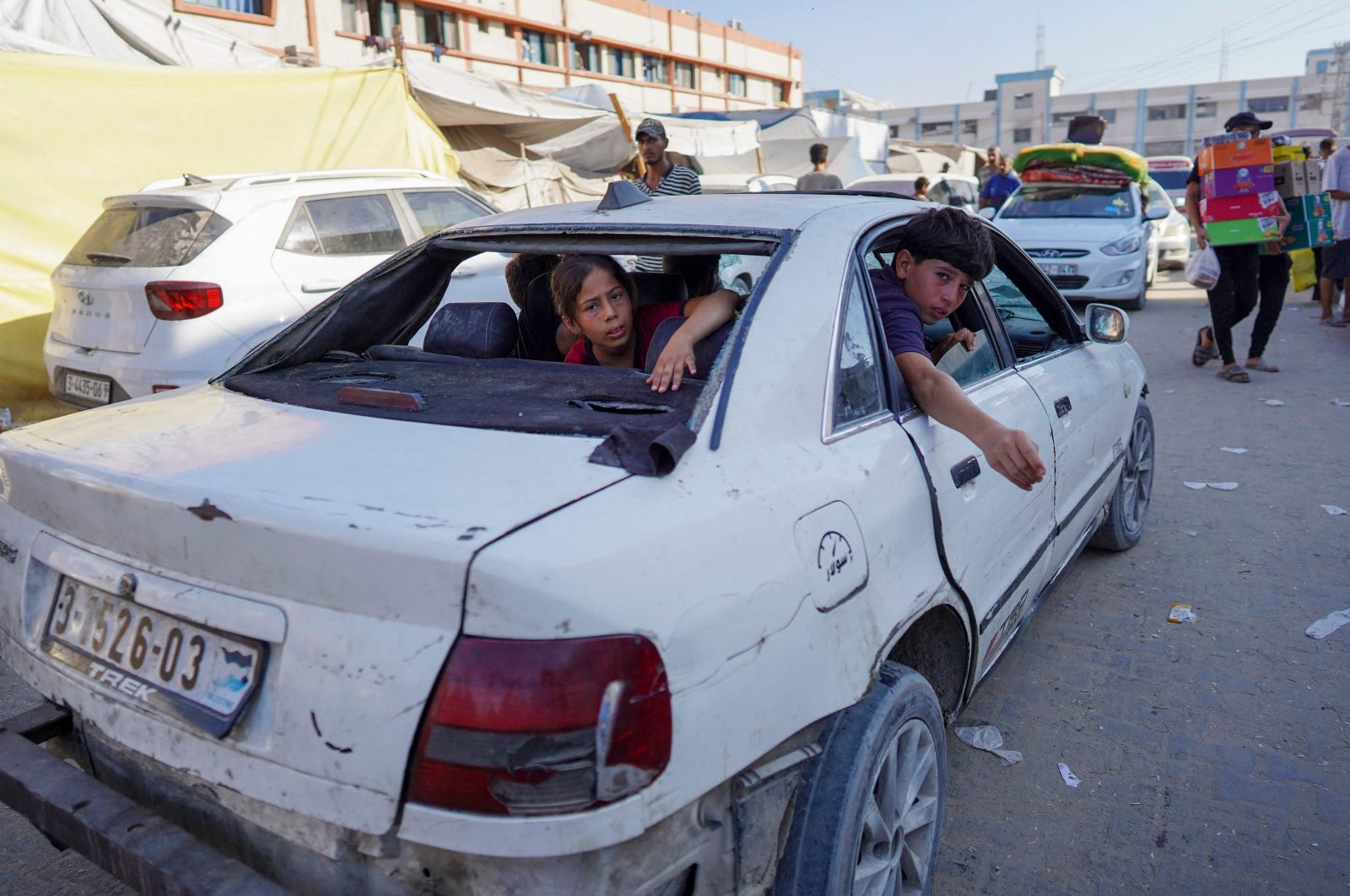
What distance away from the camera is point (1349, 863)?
2463 millimetres

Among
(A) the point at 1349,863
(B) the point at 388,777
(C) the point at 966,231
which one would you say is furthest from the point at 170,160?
(A) the point at 1349,863

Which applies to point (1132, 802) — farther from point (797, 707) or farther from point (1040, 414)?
point (797, 707)

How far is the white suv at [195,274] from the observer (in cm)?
574

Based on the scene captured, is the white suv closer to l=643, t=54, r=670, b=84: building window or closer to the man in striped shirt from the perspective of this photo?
the man in striped shirt

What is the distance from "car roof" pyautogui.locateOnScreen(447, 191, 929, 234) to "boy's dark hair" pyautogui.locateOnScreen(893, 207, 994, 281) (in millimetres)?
66

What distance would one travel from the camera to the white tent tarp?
8.55 metres

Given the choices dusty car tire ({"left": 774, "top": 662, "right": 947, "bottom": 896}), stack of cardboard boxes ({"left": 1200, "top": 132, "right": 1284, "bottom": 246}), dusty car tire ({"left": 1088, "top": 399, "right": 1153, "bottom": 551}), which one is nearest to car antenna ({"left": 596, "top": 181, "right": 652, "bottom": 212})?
dusty car tire ({"left": 774, "top": 662, "right": 947, "bottom": 896})

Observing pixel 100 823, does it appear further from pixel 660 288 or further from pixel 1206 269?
pixel 1206 269

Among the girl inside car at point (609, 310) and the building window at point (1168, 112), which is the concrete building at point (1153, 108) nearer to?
the building window at point (1168, 112)

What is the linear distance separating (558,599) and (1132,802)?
2104mm

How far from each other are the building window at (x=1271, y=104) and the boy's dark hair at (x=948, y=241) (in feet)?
276

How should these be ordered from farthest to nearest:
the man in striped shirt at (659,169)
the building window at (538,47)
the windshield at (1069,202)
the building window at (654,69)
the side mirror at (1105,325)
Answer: the building window at (654,69)
the building window at (538,47)
the windshield at (1069,202)
the man in striped shirt at (659,169)
the side mirror at (1105,325)

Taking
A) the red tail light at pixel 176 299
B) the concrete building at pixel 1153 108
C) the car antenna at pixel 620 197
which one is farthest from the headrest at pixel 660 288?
the concrete building at pixel 1153 108

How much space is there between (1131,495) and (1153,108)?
266 ft
